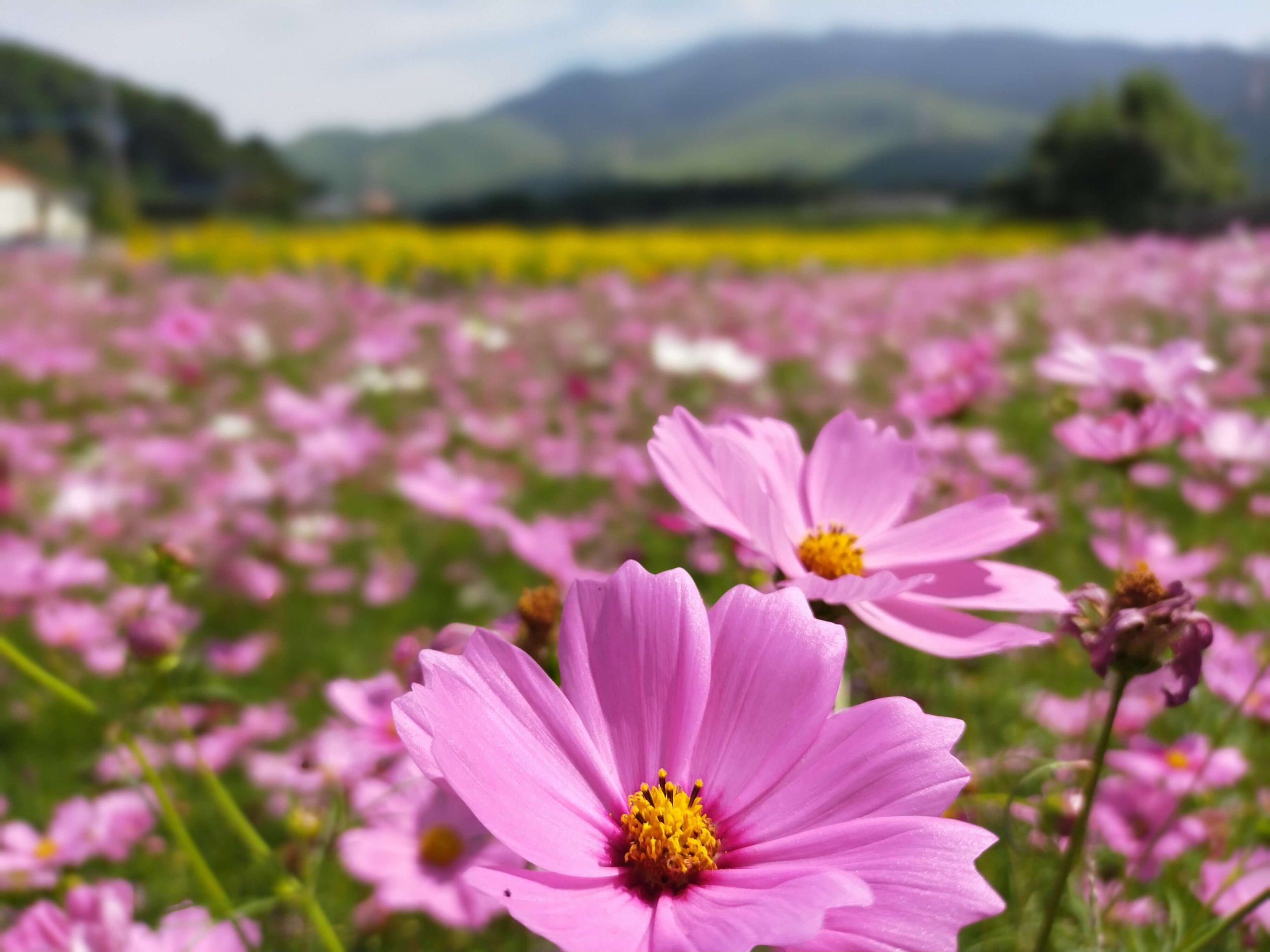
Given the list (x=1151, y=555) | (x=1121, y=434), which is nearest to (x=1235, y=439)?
(x=1151, y=555)

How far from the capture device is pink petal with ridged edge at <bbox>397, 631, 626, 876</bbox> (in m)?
0.38

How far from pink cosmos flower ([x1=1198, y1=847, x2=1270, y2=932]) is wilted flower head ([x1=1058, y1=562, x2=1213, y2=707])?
25 centimetres

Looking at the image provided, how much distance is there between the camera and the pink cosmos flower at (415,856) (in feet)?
2.36

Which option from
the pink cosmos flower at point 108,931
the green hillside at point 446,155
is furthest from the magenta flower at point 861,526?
the green hillside at point 446,155

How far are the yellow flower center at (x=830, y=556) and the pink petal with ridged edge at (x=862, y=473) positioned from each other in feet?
0.08

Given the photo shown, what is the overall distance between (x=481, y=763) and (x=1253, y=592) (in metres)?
1.92

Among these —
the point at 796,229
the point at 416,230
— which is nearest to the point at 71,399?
the point at 416,230

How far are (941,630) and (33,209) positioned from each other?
4515 cm

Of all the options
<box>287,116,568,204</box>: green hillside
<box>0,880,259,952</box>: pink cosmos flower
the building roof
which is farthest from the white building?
<box>287,116,568,204</box>: green hillside

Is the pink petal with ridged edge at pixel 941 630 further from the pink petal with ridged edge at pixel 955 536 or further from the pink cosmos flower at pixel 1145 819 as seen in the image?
the pink cosmos flower at pixel 1145 819

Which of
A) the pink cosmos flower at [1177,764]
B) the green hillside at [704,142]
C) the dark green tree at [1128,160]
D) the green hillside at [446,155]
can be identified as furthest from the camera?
the green hillside at [446,155]

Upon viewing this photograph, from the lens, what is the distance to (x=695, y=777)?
1.55 ft

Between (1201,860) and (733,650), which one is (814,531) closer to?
(733,650)

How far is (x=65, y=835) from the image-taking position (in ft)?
3.35
